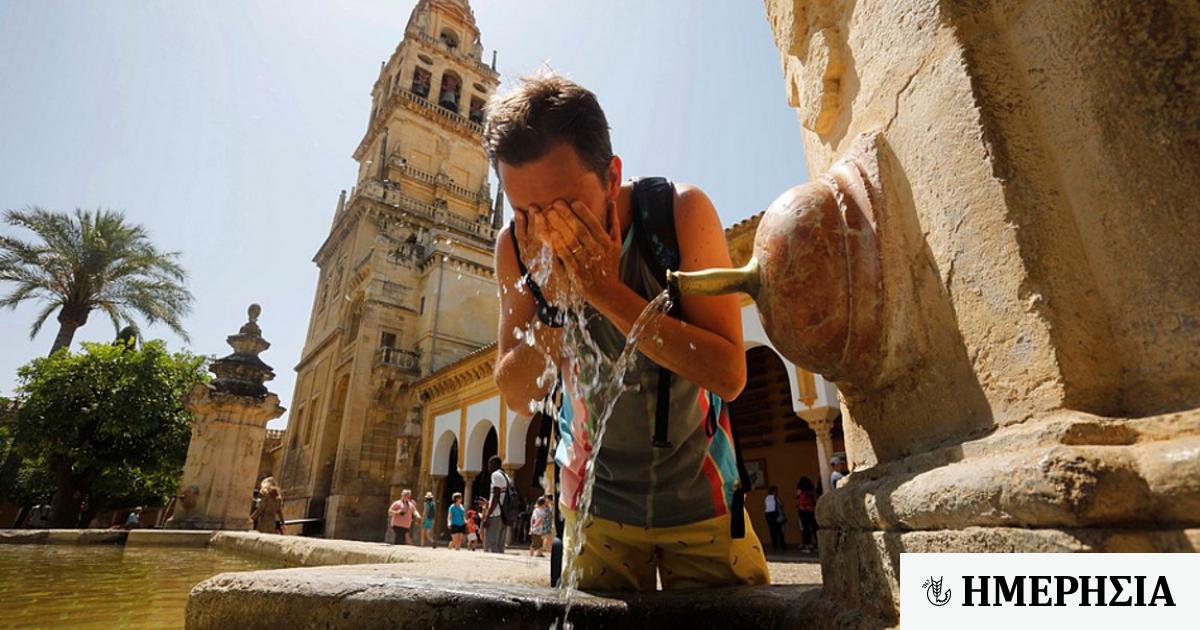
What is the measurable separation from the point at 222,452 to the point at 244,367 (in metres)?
1.50

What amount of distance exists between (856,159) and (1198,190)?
0.54m

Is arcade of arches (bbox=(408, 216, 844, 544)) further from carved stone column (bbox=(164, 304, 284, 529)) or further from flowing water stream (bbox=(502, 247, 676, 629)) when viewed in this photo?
carved stone column (bbox=(164, 304, 284, 529))

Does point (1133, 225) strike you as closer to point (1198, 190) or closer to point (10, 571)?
point (1198, 190)

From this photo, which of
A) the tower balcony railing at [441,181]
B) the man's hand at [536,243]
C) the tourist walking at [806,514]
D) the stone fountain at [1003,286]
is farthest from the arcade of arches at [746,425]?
the tower balcony railing at [441,181]

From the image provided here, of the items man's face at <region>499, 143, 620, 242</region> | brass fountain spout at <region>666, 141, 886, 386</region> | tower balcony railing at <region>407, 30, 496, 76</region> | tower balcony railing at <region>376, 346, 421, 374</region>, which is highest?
tower balcony railing at <region>407, 30, 496, 76</region>

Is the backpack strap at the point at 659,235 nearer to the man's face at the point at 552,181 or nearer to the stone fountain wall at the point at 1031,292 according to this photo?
the man's face at the point at 552,181

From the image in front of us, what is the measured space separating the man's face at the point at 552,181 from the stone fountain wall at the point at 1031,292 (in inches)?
24.7

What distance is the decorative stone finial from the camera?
989cm

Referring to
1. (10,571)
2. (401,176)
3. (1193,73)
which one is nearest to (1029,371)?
(1193,73)

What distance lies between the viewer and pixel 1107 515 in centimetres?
67

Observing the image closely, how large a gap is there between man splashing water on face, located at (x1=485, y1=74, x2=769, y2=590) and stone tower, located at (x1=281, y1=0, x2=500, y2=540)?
1913cm

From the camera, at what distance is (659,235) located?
61.7 inches

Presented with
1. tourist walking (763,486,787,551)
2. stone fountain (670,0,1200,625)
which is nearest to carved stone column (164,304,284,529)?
tourist walking (763,486,787,551)

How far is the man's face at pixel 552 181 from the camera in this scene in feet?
4.53
